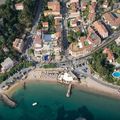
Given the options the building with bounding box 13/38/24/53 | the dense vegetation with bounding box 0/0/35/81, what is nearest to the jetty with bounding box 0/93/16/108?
the dense vegetation with bounding box 0/0/35/81

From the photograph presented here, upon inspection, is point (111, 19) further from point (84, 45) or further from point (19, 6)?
point (19, 6)

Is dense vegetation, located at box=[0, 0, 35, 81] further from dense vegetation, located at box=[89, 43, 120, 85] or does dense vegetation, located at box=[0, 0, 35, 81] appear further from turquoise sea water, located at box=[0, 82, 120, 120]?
dense vegetation, located at box=[89, 43, 120, 85]

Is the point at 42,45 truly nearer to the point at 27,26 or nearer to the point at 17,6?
the point at 27,26

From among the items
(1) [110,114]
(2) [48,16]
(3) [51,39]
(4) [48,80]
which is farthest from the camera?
(2) [48,16]

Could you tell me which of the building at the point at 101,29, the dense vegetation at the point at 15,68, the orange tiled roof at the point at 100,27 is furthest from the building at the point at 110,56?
the dense vegetation at the point at 15,68

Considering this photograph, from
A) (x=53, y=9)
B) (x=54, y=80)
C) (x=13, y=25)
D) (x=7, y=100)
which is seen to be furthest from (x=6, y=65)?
(x=53, y=9)

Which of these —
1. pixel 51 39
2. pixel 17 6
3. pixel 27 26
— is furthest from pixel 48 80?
pixel 17 6

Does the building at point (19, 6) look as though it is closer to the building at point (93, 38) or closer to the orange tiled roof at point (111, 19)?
the building at point (93, 38)
